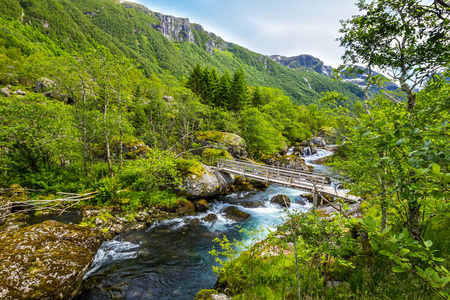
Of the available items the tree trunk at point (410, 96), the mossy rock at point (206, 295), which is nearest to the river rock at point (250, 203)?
the mossy rock at point (206, 295)

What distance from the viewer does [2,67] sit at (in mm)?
37562

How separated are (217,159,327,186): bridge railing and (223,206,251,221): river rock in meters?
3.12

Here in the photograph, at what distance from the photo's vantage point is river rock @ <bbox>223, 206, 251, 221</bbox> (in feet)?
41.2

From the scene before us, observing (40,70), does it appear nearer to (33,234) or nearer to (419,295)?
(33,234)

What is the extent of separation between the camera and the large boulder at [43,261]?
15.0 feet

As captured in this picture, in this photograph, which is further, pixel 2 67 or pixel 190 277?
pixel 2 67

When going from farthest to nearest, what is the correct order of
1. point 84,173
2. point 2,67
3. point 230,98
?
point 2,67 → point 230,98 → point 84,173

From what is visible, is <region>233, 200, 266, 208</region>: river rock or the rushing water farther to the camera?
<region>233, 200, 266, 208</region>: river rock

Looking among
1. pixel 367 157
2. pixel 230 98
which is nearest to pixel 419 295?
pixel 367 157

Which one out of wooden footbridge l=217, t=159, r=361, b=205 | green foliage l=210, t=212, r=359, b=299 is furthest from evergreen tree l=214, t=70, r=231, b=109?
green foliage l=210, t=212, r=359, b=299

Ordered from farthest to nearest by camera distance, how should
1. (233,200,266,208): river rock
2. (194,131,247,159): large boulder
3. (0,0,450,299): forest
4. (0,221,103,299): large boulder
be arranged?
(194,131,247,159): large boulder → (233,200,266,208): river rock → (0,221,103,299): large boulder → (0,0,450,299): forest

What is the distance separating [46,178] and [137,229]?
8.38 meters

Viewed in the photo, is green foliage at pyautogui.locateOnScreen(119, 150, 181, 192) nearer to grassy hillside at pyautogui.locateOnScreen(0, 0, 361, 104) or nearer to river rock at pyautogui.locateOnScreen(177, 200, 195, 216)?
river rock at pyautogui.locateOnScreen(177, 200, 195, 216)

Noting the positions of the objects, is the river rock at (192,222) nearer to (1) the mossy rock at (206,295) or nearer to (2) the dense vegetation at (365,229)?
(2) the dense vegetation at (365,229)
